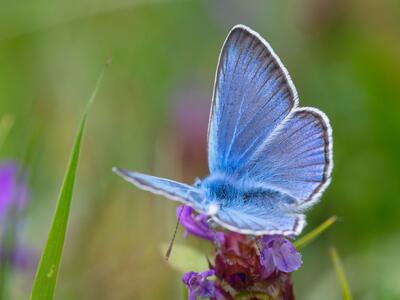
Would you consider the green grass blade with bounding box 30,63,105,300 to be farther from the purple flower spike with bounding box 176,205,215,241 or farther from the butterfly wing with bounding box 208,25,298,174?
the butterfly wing with bounding box 208,25,298,174

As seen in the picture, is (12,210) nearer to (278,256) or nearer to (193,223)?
(193,223)

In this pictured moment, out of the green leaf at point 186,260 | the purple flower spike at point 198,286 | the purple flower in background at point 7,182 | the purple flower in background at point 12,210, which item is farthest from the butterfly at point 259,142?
the purple flower in background at point 7,182

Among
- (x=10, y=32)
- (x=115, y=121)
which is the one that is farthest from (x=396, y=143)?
(x=10, y=32)

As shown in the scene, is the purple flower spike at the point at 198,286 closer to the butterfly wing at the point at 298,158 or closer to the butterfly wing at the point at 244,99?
the butterfly wing at the point at 298,158

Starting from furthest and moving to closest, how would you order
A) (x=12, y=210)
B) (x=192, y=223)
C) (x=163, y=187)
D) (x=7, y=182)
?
1. (x=7, y=182)
2. (x=12, y=210)
3. (x=192, y=223)
4. (x=163, y=187)

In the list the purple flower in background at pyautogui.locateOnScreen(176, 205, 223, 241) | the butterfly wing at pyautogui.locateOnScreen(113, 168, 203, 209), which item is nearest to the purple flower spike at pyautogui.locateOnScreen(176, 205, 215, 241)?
the purple flower in background at pyautogui.locateOnScreen(176, 205, 223, 241)

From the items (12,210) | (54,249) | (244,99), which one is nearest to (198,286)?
(54,249)
